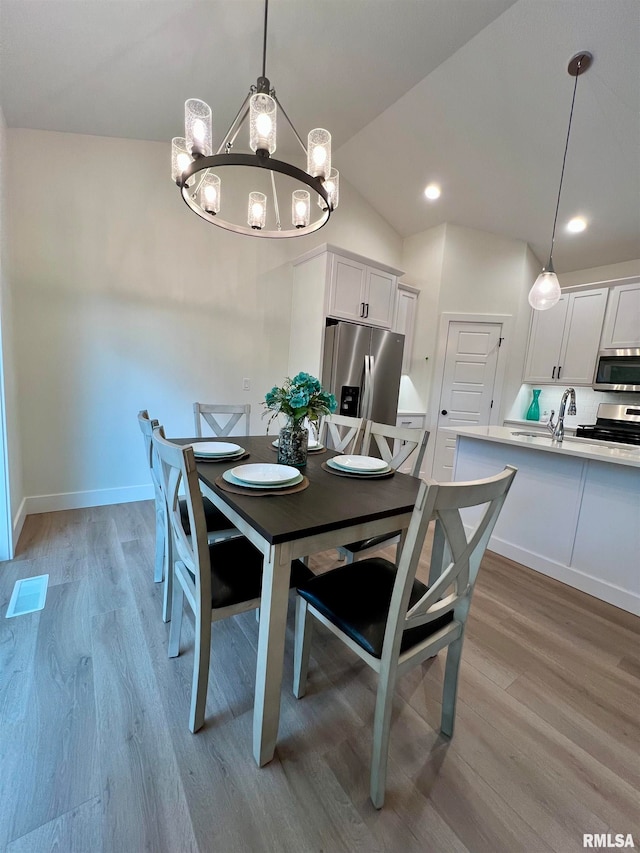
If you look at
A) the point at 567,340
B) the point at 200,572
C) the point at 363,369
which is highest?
the point at 567,340

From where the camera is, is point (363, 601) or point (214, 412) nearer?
point (363, 601)

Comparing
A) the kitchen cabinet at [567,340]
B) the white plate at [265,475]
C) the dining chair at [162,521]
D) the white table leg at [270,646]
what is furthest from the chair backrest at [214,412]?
the kitchen cabinet at [567,340]

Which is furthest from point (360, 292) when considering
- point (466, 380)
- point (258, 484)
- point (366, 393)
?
point (258, 484)

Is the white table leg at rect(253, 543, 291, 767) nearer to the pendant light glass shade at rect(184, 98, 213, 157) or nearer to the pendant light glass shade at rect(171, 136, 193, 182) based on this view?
the pendant light glass shade at rect(184, 98, 213, 157)

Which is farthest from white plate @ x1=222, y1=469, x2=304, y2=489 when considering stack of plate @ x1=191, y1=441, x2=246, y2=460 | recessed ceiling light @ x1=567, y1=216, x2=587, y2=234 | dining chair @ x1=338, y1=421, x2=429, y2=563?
recessed ceiling light @ x1=567, y1=216, x2=587, y2=234

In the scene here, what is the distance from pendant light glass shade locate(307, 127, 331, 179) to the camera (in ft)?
5.18

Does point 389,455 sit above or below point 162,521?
above

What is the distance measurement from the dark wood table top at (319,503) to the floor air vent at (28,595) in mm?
1156

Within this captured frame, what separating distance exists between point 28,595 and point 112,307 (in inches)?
85.1

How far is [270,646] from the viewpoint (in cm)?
100

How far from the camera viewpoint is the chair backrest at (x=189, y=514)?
1.03m

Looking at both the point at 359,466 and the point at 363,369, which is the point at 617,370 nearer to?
the point at 363,369

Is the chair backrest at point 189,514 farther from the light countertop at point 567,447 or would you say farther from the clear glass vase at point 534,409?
the clear glass vase at point 534,409

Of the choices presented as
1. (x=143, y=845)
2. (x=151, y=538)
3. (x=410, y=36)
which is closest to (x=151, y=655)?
(x=143, y=845)
